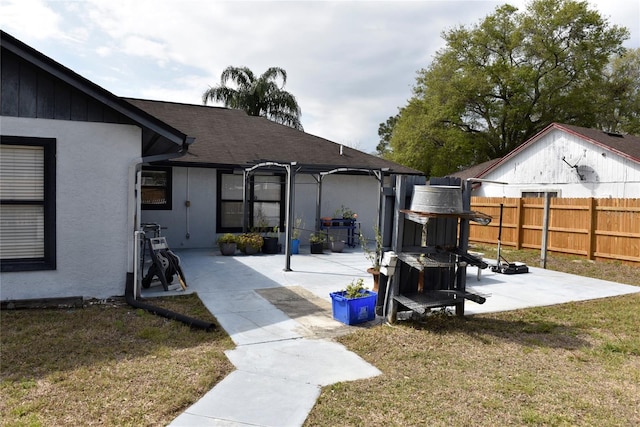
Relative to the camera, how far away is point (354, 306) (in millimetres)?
5199

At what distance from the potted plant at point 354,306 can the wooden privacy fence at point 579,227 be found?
8.95m

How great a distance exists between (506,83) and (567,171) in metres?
14.1

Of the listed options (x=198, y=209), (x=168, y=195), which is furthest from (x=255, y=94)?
(x=168, y=195)

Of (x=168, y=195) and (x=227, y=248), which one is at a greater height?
(x=168, y=195)

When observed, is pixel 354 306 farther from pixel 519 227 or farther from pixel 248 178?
pixel 519 227

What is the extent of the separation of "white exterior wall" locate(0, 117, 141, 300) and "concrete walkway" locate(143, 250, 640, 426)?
100 cm

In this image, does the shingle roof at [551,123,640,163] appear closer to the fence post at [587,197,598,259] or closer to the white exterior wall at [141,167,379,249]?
the fence post at [587,197,598,259]

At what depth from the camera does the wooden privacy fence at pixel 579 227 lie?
1081 centimetres

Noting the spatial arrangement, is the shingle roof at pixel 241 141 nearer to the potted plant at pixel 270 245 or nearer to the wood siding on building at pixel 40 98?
the potted plant at pixel 270 245

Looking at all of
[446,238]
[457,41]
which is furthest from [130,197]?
[457,41]

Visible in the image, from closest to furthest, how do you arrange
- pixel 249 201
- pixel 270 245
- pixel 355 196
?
pixel 270 245 → pixel 249 201 → pixel 355 196

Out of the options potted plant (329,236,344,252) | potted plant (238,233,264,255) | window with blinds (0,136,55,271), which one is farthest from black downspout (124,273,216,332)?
potted plant (329,236,344,252)

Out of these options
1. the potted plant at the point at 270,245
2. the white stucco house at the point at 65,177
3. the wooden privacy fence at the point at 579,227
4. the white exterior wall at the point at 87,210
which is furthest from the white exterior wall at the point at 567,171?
the white exterior wall at the point at 87,210

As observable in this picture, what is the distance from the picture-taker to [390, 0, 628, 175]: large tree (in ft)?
89.0
